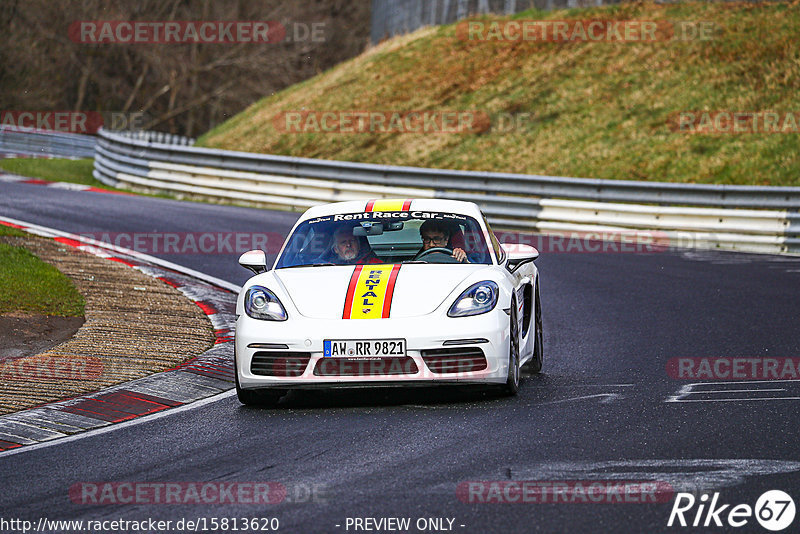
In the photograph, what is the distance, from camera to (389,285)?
309 inches

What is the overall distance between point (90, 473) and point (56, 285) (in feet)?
21.6

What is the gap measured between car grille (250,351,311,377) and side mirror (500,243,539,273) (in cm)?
187

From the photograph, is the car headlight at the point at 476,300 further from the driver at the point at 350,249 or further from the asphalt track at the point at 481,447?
the driver at the point at 350,249

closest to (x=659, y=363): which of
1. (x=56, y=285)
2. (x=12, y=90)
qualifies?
(x=56, y=285)

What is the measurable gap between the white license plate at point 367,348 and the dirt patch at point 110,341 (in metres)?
1.88

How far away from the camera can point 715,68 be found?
2872cm

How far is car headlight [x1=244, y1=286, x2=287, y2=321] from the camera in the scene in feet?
25.6

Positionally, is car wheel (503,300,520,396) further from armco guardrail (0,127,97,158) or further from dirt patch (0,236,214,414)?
armco guardrail (0,127,97,158)

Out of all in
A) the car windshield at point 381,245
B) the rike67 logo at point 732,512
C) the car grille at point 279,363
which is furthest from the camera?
the car windshield at point 381,245

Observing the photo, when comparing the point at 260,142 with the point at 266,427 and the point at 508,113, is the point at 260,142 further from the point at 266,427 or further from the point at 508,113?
the point at 266,427

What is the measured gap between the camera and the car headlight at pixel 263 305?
307 inches

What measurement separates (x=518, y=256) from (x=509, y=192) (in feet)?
41.3

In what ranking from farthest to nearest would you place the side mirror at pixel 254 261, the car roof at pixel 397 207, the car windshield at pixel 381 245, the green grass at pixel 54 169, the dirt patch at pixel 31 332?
the green grass at pixel 54 169, the dirt patch at pixel 31 332, the car roof at pixel 397 207, the car windshield at pixel 381 245, the side mirror at pixel 254 261

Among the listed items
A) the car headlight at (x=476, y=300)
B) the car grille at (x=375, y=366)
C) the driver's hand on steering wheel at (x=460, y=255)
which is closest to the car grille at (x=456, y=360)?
the car grille at (x=375, y=366)
